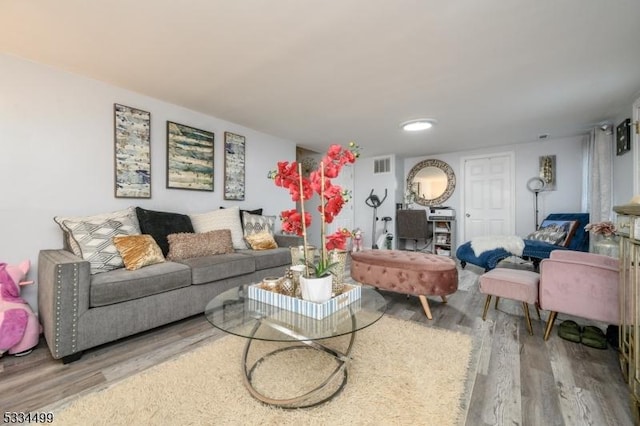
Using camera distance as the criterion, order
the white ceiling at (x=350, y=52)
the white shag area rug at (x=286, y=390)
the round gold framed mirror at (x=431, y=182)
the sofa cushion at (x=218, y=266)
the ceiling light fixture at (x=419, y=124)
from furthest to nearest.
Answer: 1. the round gold framed mirror at (x=431, y=182)
2. the ceiling light fixture at (x=419, y=124)
3. the sofa cushion at (x=218, y=266)
4. the white ceiling at (x=350, y=52)
5. the white shag area rug at (x=286, y=390)

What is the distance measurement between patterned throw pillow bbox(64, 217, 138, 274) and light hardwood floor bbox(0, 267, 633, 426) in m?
0.60

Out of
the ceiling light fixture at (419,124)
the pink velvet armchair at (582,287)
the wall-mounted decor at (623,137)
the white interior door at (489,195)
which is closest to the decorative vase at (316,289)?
the pink velvet armchair at (582,287)

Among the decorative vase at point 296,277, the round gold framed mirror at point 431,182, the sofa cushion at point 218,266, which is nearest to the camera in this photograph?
the decorative vase at point 296,277

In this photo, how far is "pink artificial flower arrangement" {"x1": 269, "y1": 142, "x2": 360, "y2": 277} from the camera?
1.39 meters

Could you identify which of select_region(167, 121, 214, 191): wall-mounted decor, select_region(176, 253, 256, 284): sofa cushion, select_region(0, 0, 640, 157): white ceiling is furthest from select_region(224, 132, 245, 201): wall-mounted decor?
select_region(176, 253, 256, 284): sofa cushion

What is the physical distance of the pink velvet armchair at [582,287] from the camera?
5.93 feet

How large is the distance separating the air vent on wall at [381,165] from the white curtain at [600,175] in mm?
3213

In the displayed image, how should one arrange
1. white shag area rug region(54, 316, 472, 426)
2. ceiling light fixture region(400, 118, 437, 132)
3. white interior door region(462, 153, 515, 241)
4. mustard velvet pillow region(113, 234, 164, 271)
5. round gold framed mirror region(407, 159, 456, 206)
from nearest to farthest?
white shag area rug region(54, 316, 472, 426)
mustard velvet pillow region(113, 234, 164, 271)
ceiling light fixture region(400, 118, 437, 132)
white interior door region(462, 153, 515, 241)
round gold framed mirror region(407, 159, 456, 206)

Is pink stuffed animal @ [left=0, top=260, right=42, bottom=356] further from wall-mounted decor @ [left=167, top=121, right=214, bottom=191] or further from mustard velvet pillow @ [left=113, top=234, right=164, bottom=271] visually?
wall-mounted decor @ [left=167, top=121, right=214, bottom=191]

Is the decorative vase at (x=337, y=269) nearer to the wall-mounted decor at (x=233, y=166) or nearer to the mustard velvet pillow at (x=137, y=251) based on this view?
the mustard velvet pillow at (x=137, y=251)

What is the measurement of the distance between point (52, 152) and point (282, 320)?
2576 mm

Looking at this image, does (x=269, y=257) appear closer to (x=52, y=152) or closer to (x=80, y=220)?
(x=80, y=220)

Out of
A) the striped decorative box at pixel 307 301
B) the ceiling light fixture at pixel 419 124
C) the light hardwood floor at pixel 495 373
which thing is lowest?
the light hardwood floor at pixel 495 373

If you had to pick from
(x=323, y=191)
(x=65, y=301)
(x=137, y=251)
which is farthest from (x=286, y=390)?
(x=137, y=251)
